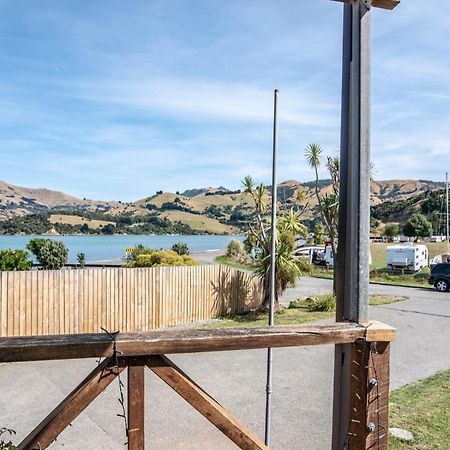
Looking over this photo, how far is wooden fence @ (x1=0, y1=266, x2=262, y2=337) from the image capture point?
9484 mm

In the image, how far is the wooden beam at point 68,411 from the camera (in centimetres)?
164

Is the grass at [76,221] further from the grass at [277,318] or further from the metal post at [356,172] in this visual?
the metal post at [356,172]

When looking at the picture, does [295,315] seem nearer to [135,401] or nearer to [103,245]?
[135,401]

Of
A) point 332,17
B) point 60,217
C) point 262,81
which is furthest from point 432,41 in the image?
point 60,217

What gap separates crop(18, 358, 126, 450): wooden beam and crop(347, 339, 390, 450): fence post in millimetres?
1141

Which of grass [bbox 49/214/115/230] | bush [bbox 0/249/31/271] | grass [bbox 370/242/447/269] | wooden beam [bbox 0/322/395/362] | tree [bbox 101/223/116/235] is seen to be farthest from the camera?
tree [bbox 101/223/116/235]

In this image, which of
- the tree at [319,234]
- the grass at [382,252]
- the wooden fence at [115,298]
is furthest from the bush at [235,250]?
the wooden fence at [115,298]

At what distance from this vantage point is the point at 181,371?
1801mm

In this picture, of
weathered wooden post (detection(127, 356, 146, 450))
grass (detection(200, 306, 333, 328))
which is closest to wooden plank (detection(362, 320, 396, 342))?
weathered wooden post (detection(127, 356, 146, 450))

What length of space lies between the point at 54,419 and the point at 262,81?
3890mm

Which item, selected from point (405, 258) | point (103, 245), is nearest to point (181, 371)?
point (405, 258)

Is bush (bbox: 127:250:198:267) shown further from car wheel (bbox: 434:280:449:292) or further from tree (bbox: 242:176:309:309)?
car wheel (bbox: 434:280:449:292)

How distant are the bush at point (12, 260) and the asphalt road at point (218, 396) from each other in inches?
206

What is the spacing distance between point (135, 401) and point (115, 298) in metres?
9.51
